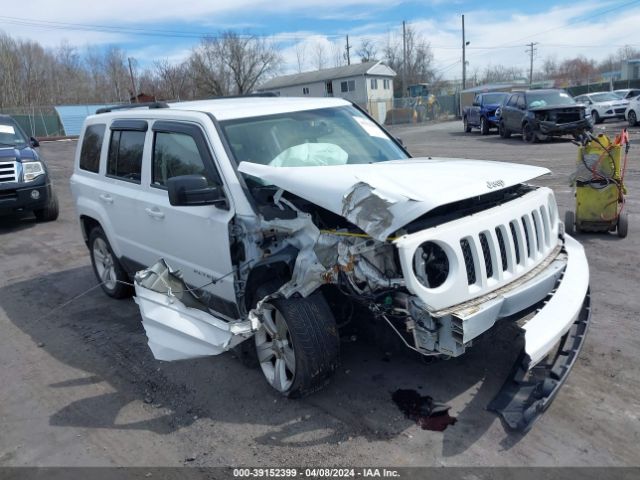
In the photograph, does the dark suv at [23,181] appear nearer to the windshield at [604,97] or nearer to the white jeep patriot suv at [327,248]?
the white jeep patriot suv at [327,248]

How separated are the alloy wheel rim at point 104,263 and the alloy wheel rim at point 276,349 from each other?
2.76m

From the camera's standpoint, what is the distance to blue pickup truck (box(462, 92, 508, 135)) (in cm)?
2469

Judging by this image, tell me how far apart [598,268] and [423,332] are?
3.73m

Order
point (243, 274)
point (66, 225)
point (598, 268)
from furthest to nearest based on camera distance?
point (66, 225)
point (598, 268)
point (243, 274)

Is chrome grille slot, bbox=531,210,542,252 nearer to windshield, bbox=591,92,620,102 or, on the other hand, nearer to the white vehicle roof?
the white vehicle roof

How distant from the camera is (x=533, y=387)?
324 centimetres

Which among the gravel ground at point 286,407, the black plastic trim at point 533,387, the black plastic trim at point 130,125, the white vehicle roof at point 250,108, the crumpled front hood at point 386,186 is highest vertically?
the white vehicle roof at point 250,108

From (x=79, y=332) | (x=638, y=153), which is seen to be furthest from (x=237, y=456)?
(x=638, y=153)

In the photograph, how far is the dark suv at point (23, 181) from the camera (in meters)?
9.88

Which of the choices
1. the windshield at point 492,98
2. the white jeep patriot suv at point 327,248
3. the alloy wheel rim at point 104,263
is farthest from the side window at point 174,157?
the windshield at point 492,98

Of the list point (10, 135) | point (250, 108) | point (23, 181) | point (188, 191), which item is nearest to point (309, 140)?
point (250, 108)

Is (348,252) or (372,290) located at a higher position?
(348,252)

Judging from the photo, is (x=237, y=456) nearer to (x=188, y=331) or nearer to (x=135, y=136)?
(x=188, y=331)

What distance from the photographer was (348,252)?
3.08 metres
